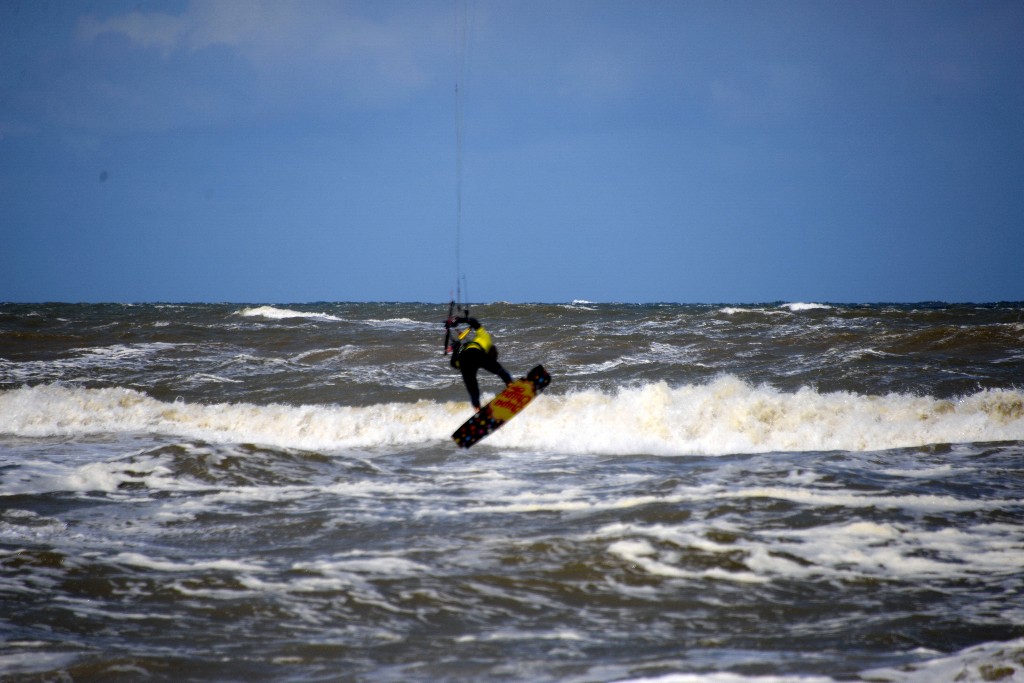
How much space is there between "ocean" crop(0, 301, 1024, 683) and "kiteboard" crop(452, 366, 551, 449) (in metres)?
0.47

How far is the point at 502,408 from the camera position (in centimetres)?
1160

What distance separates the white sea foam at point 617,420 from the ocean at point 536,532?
6 centimetres

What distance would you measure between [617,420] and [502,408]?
13.2ft

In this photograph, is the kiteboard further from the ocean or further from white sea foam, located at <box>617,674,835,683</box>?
white sea foam, located at <box>617,674,835,683</box>

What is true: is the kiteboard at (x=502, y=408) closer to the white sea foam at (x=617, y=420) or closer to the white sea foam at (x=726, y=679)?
the white sea foam at (x=617, y=420)

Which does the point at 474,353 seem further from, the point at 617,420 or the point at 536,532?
the point at 617,420

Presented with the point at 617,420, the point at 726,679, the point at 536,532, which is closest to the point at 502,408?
the point at 617,420

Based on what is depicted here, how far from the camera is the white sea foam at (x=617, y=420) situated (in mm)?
13492

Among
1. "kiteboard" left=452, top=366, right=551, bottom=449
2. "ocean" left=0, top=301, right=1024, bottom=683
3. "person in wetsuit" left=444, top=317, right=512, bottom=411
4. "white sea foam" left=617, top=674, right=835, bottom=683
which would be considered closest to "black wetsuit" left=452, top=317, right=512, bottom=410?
"person in wetsuit" left=444, top=317, right=512, bottom=411

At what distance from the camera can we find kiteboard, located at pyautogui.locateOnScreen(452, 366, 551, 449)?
11398 millimetres

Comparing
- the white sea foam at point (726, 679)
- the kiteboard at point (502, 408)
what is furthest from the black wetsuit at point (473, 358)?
the white sea foam at point (726, 679)

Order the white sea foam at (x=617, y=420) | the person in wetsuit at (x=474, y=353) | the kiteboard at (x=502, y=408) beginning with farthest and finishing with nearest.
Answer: the white sea foam at (x=617, y=420)
the kiteboard at (x=502, y=408)
the person in wetsuit at (x=474, y=353)

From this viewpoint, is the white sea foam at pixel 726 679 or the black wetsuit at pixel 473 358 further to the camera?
the black wetsuit at pixel 473 358

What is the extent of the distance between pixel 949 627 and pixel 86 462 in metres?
10.9
